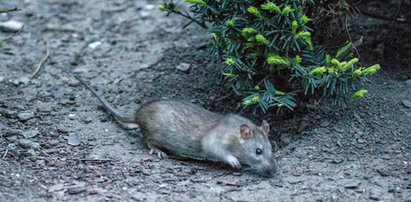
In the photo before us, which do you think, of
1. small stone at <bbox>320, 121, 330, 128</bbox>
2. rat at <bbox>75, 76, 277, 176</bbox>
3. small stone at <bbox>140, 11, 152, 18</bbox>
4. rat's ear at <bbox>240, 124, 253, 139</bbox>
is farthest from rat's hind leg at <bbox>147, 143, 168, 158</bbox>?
small stone at <bbox>140, 11, 152, 18</bbox>

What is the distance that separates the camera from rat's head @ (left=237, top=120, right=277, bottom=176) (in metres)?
5.81

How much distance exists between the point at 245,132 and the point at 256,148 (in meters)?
0.17

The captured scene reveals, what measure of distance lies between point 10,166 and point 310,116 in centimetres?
271

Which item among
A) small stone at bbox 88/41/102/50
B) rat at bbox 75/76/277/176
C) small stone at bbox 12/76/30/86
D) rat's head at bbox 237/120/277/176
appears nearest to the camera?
rat's head at bbox 237/120/277/176

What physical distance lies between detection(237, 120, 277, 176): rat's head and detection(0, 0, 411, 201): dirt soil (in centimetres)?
12

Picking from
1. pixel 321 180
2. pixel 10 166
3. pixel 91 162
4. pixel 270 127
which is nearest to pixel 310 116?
pixel 270 127

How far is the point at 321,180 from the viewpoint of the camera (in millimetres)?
5535

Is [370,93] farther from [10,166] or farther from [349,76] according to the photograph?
[10,166]

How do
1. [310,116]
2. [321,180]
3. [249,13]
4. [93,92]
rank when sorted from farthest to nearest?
[93,92]
[310,116]
[249,13]
[321,180]

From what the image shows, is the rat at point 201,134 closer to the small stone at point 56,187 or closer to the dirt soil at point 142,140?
the dirt soil at point 142,140

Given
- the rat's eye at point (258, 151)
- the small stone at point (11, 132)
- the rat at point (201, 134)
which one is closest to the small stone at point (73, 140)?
the small stone at point (11, 132)

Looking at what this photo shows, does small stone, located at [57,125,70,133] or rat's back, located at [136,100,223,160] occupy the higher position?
rat's back, located at [136,100,223,160]

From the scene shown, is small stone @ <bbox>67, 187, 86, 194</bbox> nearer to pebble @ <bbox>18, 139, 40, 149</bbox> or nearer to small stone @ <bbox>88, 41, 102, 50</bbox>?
pebble @ <bbox>18, 139, 40, 149</bbox>

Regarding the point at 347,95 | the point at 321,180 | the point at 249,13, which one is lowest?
the point at 321,180
